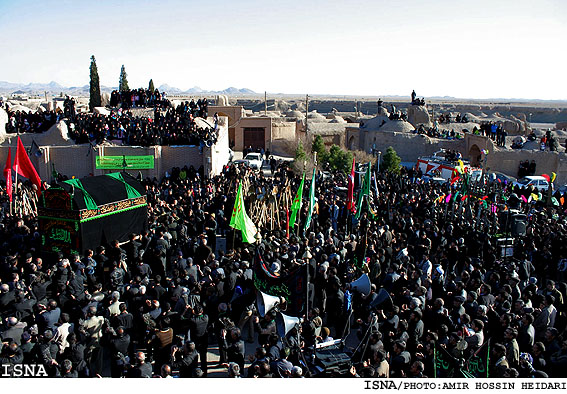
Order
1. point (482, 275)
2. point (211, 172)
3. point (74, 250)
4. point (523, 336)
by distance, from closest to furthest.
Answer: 1. point (523, 336)
2. point (482, 275)
3. point (74, 250)
4. point (211, 172)

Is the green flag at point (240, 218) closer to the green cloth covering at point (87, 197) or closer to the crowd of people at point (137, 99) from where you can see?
the green cloth covering at point (87, 197)

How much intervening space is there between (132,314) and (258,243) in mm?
3520

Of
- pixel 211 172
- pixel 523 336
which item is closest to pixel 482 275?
pixel 523 336

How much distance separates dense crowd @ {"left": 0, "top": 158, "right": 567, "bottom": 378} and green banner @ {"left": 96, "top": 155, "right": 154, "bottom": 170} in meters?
7.45

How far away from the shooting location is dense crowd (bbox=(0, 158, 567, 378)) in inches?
253

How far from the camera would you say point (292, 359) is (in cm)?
664

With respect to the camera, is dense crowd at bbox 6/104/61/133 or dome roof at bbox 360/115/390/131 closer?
dense crowd at bbox 6/104/61/133

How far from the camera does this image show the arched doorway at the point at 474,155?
3060 cm

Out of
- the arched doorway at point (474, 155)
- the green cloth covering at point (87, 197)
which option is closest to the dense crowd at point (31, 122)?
the green cloth covering at point (87, 197)

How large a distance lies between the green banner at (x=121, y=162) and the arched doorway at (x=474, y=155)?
20157 mm

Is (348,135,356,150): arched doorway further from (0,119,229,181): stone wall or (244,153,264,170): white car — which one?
(0,119,229,181): stone wall

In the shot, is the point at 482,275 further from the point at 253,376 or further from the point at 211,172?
the point at 211,172

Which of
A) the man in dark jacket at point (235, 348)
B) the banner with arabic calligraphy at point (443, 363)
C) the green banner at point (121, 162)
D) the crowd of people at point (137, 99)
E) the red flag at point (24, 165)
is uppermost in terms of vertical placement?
the crowd of people at point (137, 99)

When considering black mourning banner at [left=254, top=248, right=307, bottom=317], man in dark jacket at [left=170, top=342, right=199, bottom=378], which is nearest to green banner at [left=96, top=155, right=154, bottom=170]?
black mourning banner at [left=254, top=248, right=307, bottom=317]
